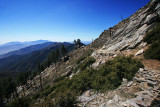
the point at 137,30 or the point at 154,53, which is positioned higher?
the point at 137,30

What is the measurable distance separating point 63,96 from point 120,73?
19.9ft

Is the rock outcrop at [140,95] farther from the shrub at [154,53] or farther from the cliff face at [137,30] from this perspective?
the cliff face at [137,30]

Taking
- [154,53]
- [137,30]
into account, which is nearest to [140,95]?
[154,53]

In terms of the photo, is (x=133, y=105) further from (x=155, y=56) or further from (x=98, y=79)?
(x=155, y=56)

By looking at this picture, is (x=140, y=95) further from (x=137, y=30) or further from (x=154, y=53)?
(x=137, y=30)

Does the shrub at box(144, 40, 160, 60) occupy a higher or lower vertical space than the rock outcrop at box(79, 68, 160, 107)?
higher

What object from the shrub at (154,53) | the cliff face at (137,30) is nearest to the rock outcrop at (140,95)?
the shrub at (154,53)

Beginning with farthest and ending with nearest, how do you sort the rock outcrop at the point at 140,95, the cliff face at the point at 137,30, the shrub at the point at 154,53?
the cliff face at the point at 137,30 → the shrub at the point at 154,53 → the rock outcrop at the point at 140,95

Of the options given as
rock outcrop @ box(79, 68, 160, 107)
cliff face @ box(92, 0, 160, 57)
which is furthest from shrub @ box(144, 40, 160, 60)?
cliff face @ box(92, 0, 160, 57)

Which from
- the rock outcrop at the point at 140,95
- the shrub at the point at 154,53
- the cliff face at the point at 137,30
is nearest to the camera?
the rock outcrop at the point at 140,95

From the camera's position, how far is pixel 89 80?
10156mm

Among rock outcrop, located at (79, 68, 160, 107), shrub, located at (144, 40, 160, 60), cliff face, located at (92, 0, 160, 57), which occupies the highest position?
cliff face, located at (92, 0, 160, 57)

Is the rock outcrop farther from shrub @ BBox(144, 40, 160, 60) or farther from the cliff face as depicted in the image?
the cliff face

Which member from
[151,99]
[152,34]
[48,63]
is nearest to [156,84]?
[151,99]
